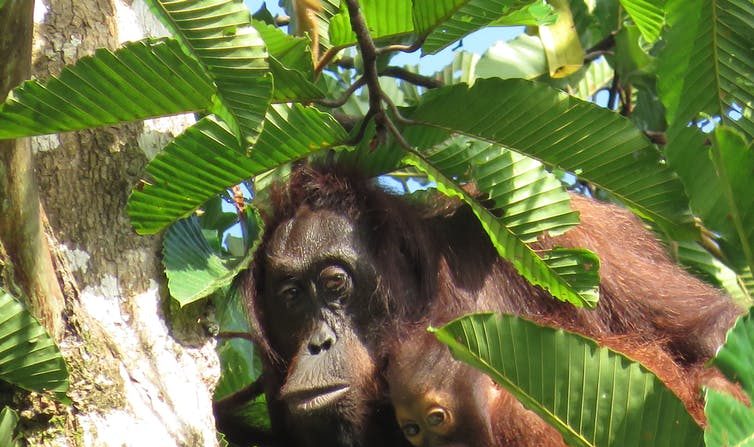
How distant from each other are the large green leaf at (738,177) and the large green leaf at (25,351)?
1672 mm

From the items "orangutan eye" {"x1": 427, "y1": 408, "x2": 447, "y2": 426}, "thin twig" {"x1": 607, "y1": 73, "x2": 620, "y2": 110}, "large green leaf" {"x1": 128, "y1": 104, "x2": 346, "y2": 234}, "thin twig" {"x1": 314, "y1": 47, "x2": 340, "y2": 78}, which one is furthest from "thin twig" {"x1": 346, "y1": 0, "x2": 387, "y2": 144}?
"thin twig" {"x1": 607, "y1": 73, "x2": 620, "y2": 110}

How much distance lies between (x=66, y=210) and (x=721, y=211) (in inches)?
72.3

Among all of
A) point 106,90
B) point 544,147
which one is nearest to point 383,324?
point 544,147

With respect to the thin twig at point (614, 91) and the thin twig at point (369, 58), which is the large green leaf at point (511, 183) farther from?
the thin twig at point (614, 91)

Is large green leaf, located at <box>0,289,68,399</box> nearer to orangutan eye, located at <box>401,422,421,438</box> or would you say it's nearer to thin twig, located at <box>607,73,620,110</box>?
orangutan eye, located at <box>401,422,421,438</box>

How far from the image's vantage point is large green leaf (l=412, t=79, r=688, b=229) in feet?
10.9

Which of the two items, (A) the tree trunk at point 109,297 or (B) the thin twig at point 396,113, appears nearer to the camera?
(A) the tree trunk at point 109,297

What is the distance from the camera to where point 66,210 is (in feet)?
10.1

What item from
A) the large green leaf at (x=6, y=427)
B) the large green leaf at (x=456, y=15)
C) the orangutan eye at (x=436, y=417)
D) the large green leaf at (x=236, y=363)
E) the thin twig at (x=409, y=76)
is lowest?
the orangutan eye at (x=436, y=417)

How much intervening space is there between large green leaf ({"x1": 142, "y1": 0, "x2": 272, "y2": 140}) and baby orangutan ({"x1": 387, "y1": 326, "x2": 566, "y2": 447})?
1363 mm

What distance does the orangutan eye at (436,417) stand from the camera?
149 inches

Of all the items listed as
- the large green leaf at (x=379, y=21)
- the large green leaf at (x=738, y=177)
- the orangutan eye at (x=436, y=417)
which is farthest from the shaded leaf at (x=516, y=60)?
the large green leaf at (x=738, y=177)

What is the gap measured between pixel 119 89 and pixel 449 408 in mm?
1641

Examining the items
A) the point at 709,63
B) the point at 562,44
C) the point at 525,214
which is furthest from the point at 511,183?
the point at 562,44
